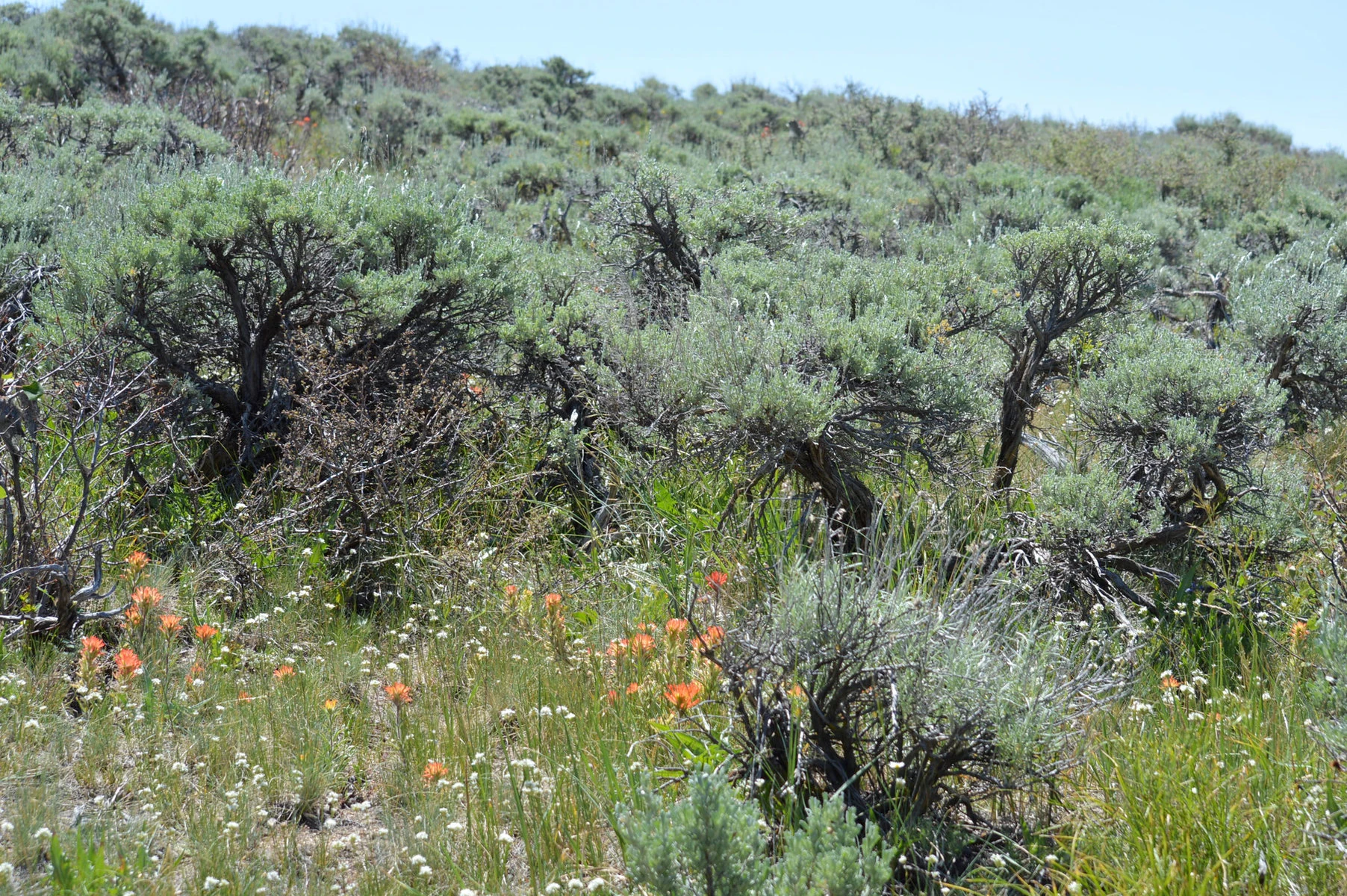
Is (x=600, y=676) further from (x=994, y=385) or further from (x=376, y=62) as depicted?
(x=376, y=62)

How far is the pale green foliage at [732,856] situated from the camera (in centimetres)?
223

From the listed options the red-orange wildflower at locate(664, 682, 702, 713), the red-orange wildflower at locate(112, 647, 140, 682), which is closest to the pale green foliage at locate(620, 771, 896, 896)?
the red-orange wildflower at locate(664, 682, 702, 713)

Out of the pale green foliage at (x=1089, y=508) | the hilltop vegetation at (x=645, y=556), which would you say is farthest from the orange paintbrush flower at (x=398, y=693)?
the pale green foliage at (x=1089, y=508)

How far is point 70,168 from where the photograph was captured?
8211 millimetres

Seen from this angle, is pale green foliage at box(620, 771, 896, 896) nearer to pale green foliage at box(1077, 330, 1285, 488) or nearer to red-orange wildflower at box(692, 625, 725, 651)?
red-orange wildflower at box(692, 625, 725, 651)

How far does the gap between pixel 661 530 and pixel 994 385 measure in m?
2.07

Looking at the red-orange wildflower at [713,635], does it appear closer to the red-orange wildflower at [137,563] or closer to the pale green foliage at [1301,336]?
the red-orange wildflower at [137,563]

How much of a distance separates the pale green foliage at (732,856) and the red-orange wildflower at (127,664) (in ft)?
6.51

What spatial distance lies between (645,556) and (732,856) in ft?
9.24

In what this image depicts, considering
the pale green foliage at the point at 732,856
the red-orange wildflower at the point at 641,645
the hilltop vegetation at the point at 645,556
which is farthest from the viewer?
the red-orange wildflower at the point at 641,645

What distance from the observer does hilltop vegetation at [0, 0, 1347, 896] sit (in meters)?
2.82

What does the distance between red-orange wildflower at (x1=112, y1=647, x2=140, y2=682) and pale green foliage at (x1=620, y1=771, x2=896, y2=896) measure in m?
1.99

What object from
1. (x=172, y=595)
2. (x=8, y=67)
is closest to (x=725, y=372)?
(x=172, y=595)

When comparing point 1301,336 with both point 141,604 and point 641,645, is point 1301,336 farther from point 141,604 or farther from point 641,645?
point 141,604
